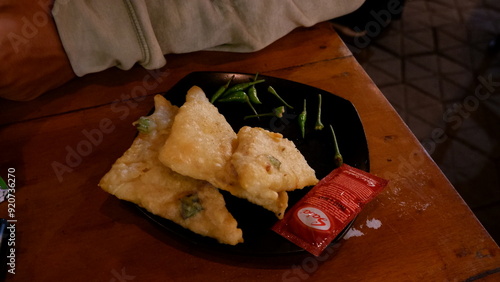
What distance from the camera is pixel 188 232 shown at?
1.23 m

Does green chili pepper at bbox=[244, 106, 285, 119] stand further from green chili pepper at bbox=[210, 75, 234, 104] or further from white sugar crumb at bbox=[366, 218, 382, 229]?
white sugar crumb at bbox=[366, 218, 382, 229]

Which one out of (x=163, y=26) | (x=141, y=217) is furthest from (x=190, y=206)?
(x=163, y=26)

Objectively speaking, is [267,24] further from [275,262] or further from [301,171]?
[275,262]

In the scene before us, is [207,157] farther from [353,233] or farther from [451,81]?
[451,81]

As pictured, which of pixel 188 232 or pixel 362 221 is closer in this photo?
pixel 188 232

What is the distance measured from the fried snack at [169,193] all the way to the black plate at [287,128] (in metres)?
0.04

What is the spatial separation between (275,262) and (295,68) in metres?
1.06

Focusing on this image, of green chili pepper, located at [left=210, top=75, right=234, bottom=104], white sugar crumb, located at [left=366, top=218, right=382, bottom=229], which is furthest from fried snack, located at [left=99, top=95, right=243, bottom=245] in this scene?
white sugar crumb, located at [left=366, top=218, right=382, bottom=229]

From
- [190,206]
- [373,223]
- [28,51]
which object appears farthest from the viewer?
[28,51]

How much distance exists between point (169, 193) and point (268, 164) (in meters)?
0.35

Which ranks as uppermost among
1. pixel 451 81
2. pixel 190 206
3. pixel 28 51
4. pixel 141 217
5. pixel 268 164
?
pixel 28 51

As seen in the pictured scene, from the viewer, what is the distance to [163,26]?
182 centimetres

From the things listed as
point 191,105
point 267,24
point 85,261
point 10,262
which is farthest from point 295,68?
point 10,262

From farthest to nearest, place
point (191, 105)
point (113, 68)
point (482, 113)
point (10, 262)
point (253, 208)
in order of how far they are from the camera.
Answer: point (482, 113) < point (113, 68) < point (191, 105) < point (253, 208) < point (10, 262)
